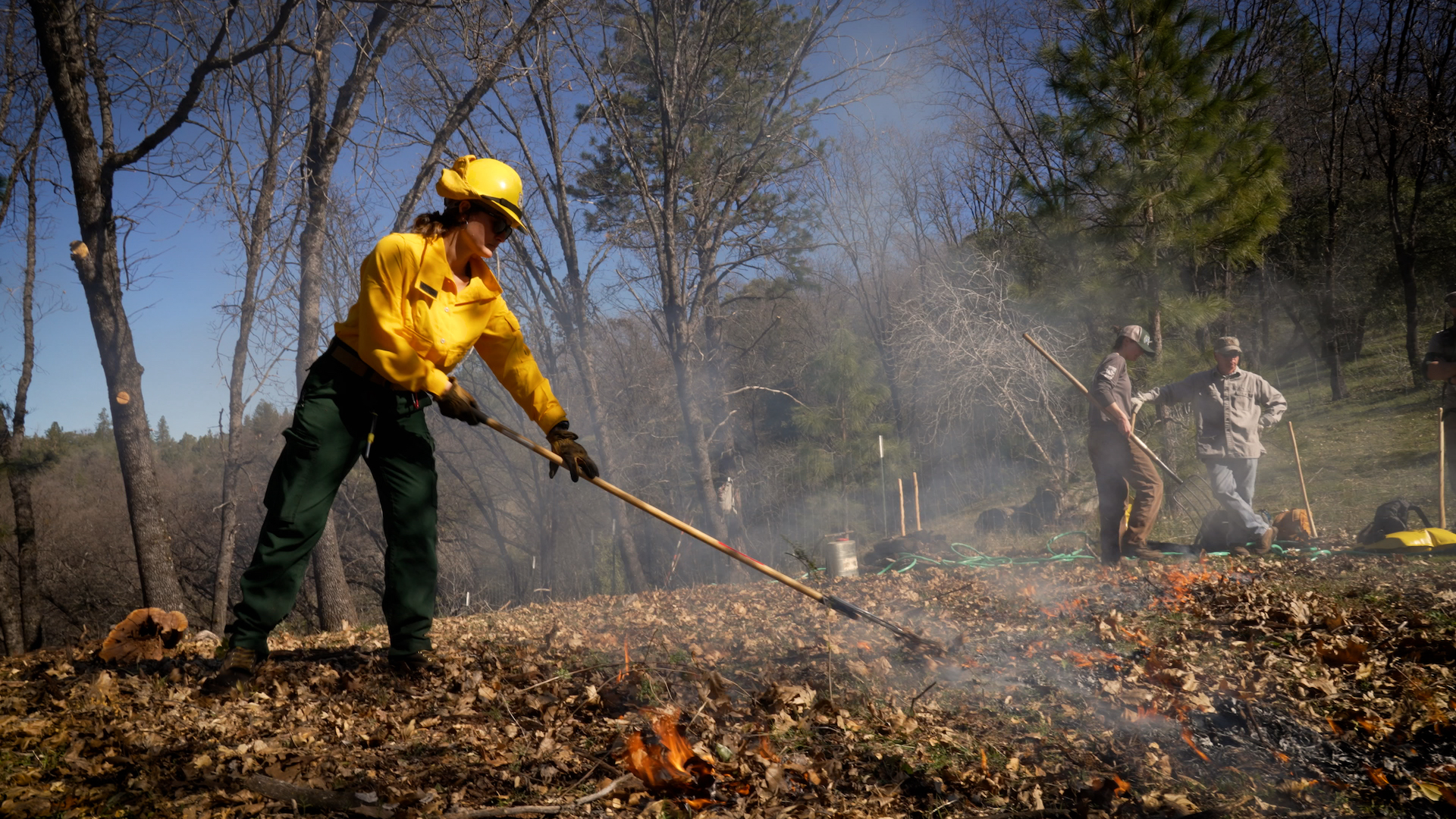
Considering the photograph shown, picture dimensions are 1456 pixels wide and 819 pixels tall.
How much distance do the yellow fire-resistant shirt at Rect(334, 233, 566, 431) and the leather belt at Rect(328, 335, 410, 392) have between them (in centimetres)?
3

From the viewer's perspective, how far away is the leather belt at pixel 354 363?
3236 millimetres

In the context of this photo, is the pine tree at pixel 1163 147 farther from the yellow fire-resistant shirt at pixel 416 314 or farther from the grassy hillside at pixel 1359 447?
the yellow fire-resistant shirt at pixel 416 314

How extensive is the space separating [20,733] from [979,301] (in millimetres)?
14026

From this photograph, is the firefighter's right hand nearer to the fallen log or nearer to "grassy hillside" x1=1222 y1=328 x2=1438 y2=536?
the fallen log

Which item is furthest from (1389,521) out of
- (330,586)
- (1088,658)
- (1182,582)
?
(330,586)

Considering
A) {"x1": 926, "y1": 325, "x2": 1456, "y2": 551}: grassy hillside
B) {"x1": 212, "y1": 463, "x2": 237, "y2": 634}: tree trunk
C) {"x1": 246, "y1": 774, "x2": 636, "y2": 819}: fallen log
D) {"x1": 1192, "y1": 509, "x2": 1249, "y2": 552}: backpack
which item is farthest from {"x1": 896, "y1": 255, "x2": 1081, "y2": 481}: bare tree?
{"x1": 246, "y1": 774, "x2": 636, "y2": 819}: fallen log

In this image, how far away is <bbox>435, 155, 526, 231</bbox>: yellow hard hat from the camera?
331 centimetres

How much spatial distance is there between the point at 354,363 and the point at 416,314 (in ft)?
1.14

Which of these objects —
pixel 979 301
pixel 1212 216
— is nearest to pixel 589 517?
pixel 979 301

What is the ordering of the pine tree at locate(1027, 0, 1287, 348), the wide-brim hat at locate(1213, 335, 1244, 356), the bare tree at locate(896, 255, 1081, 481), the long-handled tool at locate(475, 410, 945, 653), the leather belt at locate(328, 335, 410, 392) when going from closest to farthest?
the leather belt at locate(328, 335, 410, 392), the long-handled tool at locate(475, 410, 945, 653), the wide-brim hat at locate(1213, 335, 1244, 356), the pine tree at locate(1027, 0, 1287, 348), the bare tree at locate(896, 255, 1081, 481)

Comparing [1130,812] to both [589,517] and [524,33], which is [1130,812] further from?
[589,517]

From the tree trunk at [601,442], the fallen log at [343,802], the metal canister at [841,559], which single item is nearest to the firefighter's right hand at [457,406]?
the fallen log at [343,802]

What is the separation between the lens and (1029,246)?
13250 millimetres

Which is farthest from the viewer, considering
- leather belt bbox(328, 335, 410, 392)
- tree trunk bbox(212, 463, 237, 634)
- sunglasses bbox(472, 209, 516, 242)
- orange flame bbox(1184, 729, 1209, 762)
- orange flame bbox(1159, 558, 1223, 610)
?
tree trunk bbox(212, 463, 237, 634)
